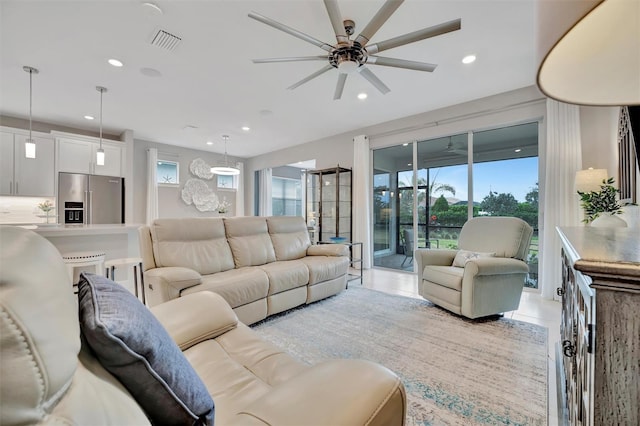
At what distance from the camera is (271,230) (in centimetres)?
364

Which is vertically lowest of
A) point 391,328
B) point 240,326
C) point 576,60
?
point 391,328

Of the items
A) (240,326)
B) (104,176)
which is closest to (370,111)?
(240,326)

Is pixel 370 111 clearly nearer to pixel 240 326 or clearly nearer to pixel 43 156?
pixel 240 326

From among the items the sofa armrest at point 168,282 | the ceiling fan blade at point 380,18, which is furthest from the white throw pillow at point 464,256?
the sofa armrest at point 168,282

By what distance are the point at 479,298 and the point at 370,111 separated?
3.22m

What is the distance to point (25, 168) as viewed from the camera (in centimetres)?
444

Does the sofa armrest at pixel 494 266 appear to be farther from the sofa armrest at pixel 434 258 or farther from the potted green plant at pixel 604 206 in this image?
the potted green plant at pixel 604 206

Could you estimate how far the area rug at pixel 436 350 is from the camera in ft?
5.05

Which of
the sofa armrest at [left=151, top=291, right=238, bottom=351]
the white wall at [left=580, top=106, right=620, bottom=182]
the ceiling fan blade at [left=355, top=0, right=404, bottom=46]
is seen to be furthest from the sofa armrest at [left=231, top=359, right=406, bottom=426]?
the white wall at [left=580, top=106, right=620, bottom=182]

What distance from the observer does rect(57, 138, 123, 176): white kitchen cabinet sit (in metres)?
4.78

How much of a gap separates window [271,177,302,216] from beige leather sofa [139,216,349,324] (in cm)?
466

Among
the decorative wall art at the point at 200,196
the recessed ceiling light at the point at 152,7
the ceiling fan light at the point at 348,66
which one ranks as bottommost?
the decorative wall art at the point at 200,196

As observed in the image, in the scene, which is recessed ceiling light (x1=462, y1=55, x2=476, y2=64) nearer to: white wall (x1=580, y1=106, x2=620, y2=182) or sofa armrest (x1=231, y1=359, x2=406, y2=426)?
white wall (x1=580, y1=106, x2=620, y2=182)

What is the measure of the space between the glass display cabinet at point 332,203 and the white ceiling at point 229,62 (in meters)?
1.12
